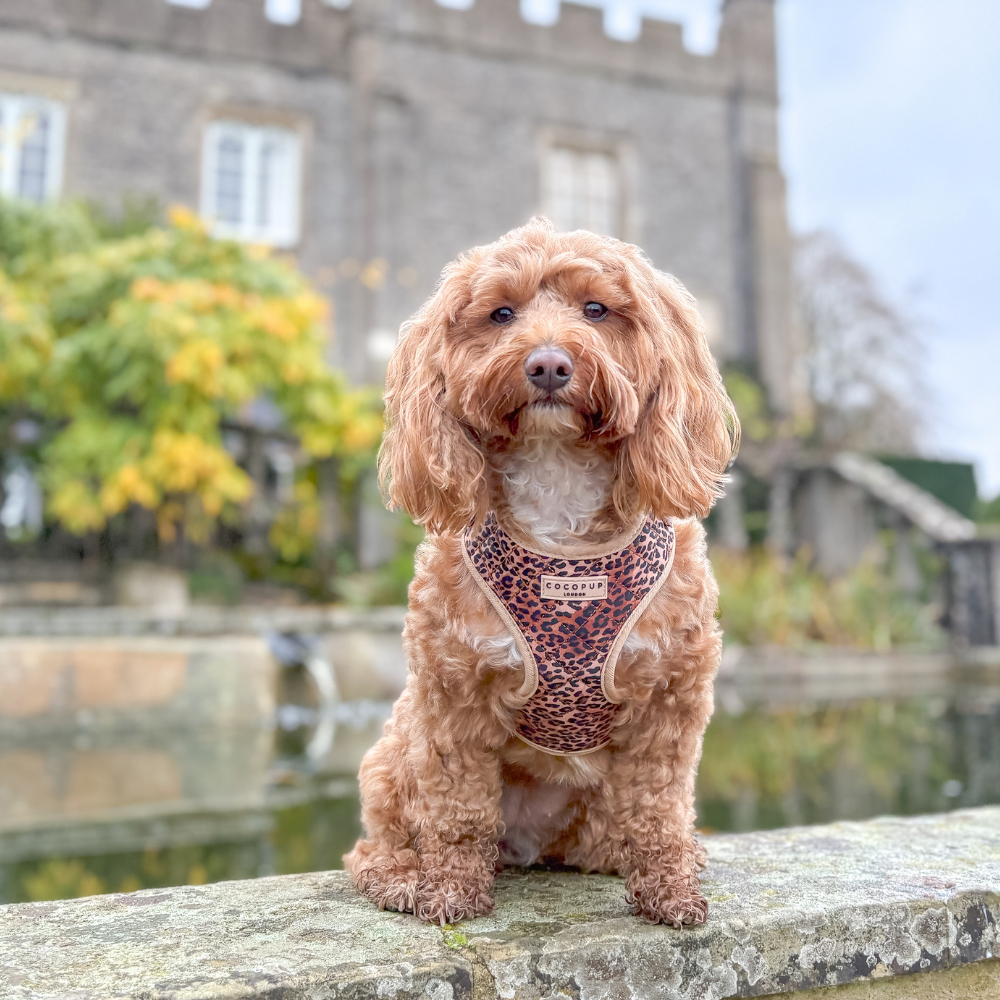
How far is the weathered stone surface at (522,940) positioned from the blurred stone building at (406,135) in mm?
11256

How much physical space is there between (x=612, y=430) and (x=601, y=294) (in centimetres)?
23

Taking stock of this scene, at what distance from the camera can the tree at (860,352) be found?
21.9 meters

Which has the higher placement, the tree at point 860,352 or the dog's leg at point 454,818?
the tree at point 860,352

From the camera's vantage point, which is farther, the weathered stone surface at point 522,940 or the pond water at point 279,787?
the pond water at point 279,787

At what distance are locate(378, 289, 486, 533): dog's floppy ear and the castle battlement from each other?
13059mm

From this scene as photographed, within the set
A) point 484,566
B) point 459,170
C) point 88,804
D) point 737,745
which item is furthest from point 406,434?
point 459,170

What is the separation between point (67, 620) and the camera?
5.68 m

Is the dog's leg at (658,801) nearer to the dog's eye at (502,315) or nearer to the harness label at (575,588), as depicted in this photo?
the harness label at (575,588)

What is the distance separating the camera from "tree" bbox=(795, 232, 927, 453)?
71.8ft

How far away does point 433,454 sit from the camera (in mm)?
1657

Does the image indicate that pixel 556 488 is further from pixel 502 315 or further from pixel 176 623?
pixel 176 623

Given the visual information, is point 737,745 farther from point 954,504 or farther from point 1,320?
point 954,504

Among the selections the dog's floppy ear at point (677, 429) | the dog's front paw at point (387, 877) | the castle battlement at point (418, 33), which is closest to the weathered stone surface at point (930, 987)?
the dog's front paw at point (387, 877)

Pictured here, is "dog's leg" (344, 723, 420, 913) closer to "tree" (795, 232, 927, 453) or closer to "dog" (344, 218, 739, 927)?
"dog" (344, 218, 739, 927)
